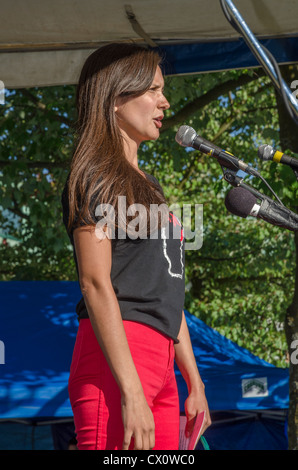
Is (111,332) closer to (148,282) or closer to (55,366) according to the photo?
(148,282)

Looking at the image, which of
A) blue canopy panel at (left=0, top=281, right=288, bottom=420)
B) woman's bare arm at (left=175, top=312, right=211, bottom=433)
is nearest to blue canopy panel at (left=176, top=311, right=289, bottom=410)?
blue canopy panel at (left=0, top=281, right=288, bottom=420)

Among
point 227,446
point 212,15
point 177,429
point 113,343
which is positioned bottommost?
point 227,446

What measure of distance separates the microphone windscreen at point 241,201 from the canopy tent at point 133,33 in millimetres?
1200

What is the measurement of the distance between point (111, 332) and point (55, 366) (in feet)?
11.1

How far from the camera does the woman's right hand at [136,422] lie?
1520mm

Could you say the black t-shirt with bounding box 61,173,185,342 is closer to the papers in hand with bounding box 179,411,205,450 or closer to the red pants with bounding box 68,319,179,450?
the red pants with bounding box 68,319,179,450

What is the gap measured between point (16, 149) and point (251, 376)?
3993 millimetres

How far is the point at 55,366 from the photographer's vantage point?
4777 millimetres

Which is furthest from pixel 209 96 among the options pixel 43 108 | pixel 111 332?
pixel 111 332

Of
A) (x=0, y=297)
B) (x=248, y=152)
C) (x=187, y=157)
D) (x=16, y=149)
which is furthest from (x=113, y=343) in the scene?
(x=248, y=152)

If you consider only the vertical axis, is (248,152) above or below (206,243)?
above
